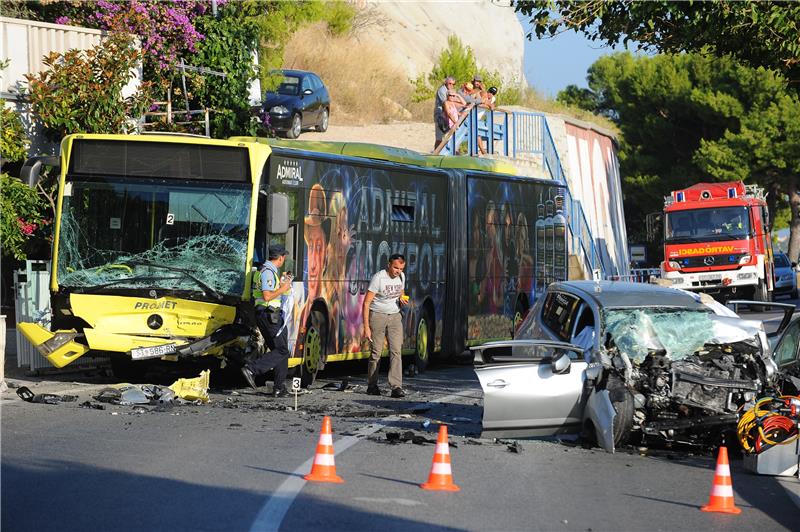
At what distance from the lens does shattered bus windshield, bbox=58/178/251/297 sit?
16.4m

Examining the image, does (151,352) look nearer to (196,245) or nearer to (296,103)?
(196,245)

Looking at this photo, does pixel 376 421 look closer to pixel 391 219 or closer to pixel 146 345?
pixel 146 345

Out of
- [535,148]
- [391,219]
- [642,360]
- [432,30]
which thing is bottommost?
[642,360]

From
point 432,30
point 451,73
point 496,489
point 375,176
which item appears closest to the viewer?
point 496,489

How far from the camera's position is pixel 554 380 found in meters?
11.9

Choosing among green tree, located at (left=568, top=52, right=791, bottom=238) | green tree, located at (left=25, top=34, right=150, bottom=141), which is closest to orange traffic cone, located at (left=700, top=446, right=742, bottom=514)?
green tree, located at (left=25, top=34, right=150, bottom=141)

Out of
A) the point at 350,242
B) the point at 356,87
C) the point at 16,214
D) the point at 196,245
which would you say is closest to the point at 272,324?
the point at 196,245

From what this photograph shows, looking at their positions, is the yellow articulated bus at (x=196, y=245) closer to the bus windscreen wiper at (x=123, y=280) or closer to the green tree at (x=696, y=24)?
the bus windscreen wiper at (x=123, y=280)

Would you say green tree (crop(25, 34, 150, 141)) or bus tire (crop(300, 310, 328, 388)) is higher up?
green tree (crop(25, 34, 150, 141))

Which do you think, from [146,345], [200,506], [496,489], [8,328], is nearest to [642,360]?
[496,489]

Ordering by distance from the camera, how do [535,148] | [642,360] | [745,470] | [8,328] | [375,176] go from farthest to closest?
[535,148] → [8,328] → [375,176] → [642,360] → [745,470]

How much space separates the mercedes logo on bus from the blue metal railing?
64.0 feet

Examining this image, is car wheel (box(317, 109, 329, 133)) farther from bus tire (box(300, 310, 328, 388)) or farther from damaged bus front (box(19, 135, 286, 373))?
damaged bus front (box(19, 135, 286, 373))

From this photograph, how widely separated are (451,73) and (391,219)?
44.0 m
